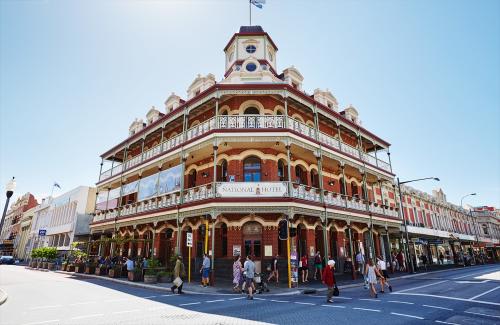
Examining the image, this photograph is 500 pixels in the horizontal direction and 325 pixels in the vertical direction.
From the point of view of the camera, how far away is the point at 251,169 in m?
18.6

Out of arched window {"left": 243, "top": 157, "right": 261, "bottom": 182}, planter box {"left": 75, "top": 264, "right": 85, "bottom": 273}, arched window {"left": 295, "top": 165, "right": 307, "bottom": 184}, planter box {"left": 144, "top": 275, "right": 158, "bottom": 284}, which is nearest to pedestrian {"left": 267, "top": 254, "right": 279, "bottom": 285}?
arched window {"left": 243, "top": 157, "right": 261, "bottom": 182}

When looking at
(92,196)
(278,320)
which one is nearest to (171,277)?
(278,320)

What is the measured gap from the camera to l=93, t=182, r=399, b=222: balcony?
15852 mm

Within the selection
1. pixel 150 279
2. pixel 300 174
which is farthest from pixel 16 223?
pixel 300 174

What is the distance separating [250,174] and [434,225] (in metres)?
33.4

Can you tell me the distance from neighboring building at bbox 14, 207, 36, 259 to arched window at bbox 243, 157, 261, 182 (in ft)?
175

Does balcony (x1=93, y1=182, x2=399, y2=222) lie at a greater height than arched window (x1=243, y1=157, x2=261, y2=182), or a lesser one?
lesser

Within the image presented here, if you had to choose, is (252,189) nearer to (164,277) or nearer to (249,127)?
(249,127)

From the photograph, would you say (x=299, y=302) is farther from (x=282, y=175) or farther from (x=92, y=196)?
(x=92, y=196)

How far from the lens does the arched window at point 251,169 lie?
18438mm

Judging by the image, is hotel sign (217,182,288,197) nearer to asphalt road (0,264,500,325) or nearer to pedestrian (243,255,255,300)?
pedestrian (243,255,255,300)

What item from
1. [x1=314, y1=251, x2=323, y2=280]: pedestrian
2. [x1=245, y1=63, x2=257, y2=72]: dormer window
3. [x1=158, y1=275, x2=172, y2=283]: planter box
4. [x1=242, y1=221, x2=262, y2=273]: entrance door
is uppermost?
[x1=245, y1=63, x2=257, y2=72]: dormer window

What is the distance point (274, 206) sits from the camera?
1565cm

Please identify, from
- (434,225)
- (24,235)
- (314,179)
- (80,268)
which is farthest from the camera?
(24,235)
